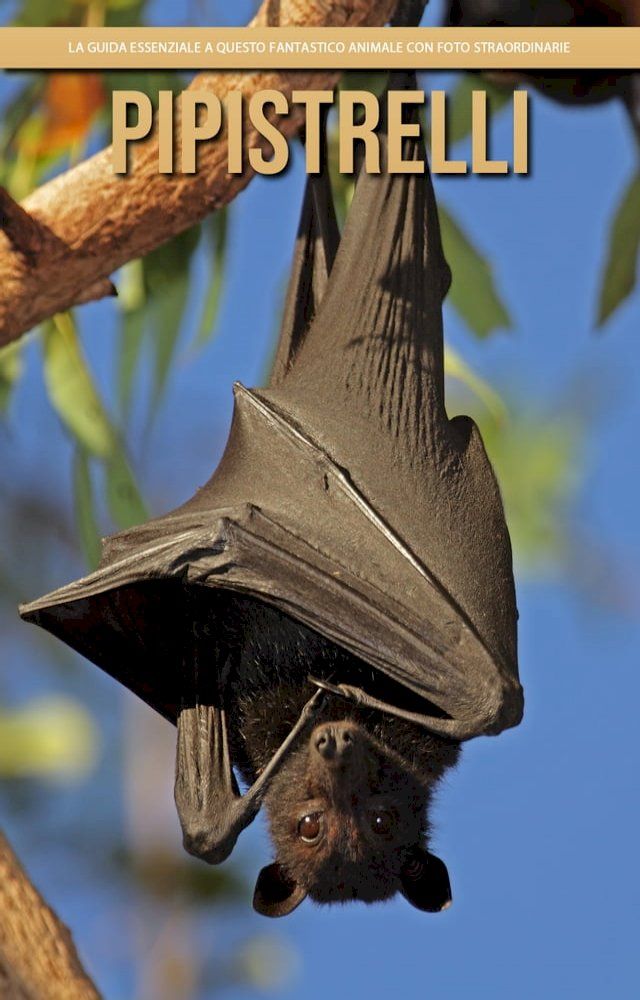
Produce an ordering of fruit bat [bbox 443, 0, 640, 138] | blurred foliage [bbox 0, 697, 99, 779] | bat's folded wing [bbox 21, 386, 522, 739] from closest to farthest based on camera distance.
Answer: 1. bat's folded wing [bbox 21, 386, 522, 739]
2. fruit bat [bbox 443, 0, 640, 138]
3. blurred foliage [bbox 0, 697, 99, 779]

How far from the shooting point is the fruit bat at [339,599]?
4.23 meters

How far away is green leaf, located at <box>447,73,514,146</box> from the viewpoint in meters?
5.38

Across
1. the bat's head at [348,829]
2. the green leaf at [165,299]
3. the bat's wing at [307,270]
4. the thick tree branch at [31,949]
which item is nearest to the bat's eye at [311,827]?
the bat's head at [348,829]

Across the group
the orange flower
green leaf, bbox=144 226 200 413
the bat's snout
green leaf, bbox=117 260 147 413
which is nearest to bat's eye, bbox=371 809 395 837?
the bat's snout

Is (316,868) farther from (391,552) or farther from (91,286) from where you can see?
(91,286)

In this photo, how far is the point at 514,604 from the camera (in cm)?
454

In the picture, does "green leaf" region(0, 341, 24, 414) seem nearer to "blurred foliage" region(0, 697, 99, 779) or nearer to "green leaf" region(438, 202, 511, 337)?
"green leaf" region(438, 202, 511, 337)

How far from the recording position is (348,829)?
454 cm

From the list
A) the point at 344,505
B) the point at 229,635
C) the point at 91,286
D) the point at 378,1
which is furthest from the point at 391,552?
the point at 378,1

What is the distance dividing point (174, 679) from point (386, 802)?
779mm

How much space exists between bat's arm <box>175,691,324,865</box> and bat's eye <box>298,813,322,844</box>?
217 millimetres

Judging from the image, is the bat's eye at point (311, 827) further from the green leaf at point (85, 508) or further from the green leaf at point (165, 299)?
the green leaf at point (165, 299)

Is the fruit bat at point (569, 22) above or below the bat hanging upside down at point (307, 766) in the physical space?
above

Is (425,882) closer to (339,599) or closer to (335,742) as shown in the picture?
(335,742)
